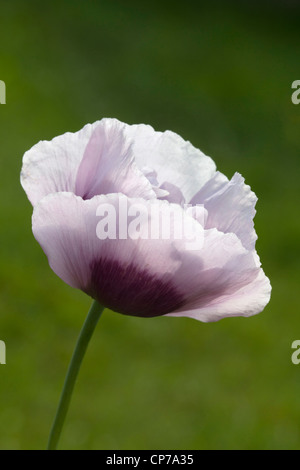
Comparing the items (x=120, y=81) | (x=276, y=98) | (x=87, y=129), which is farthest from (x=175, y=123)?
(x=87, y=129)

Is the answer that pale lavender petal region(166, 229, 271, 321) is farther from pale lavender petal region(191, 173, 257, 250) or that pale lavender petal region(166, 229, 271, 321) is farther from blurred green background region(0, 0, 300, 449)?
blurred green background region(0, 0, 300, 449)

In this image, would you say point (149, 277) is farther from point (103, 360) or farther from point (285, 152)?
point (285, 152)

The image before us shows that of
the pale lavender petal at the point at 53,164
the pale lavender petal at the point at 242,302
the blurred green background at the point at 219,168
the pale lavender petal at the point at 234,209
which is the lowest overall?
the pale lavender petal at the point at 242,302

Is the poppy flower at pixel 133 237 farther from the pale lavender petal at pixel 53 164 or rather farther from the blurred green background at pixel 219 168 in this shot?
the blurred green background at pixel 219 168

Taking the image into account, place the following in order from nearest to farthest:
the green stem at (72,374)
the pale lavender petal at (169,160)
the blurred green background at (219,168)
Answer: the green stem at (72,374) < the pale lavender petal at (169,160) < the blurred green background at (219,168)

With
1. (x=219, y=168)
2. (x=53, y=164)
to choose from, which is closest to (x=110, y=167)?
(x=53, y=164)

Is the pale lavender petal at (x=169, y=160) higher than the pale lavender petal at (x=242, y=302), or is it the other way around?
the pale lavender petal at (x=169, y=160)

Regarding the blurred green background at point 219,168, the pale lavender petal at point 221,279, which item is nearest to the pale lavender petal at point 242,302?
the pale lavender petal at point 221,279

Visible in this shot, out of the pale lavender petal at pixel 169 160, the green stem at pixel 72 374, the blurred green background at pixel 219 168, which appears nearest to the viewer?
the green stem at pixel 72 374
